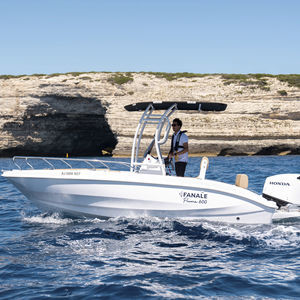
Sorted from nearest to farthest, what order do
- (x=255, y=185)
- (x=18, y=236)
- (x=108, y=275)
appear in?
1. (x=108, y=275)
2. (x=18, y=236)
3. (x=255, y=185)

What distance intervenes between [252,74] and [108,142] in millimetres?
20429

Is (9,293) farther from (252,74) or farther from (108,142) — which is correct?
(252,74)

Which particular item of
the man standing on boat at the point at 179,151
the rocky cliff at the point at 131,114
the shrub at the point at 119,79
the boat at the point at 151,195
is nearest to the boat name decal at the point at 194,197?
the boat at the point at 151,195

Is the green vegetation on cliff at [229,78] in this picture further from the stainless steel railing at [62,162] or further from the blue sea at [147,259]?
the blue sea at [147,259]

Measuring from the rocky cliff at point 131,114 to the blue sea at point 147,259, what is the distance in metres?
35.7

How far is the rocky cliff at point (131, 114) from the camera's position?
43188 millimetres

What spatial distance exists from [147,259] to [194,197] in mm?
2311

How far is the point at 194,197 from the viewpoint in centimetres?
772

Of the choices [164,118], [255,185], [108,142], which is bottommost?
[108,142]

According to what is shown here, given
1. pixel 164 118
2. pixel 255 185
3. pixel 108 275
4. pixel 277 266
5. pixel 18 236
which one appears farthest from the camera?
pixel 255 185

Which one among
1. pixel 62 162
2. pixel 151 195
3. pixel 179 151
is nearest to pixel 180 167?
pixel 179 151

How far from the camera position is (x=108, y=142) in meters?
51.3

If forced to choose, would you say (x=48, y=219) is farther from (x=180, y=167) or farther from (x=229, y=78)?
(x=229, y=78)

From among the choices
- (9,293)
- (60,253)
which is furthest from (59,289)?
(60,253)
